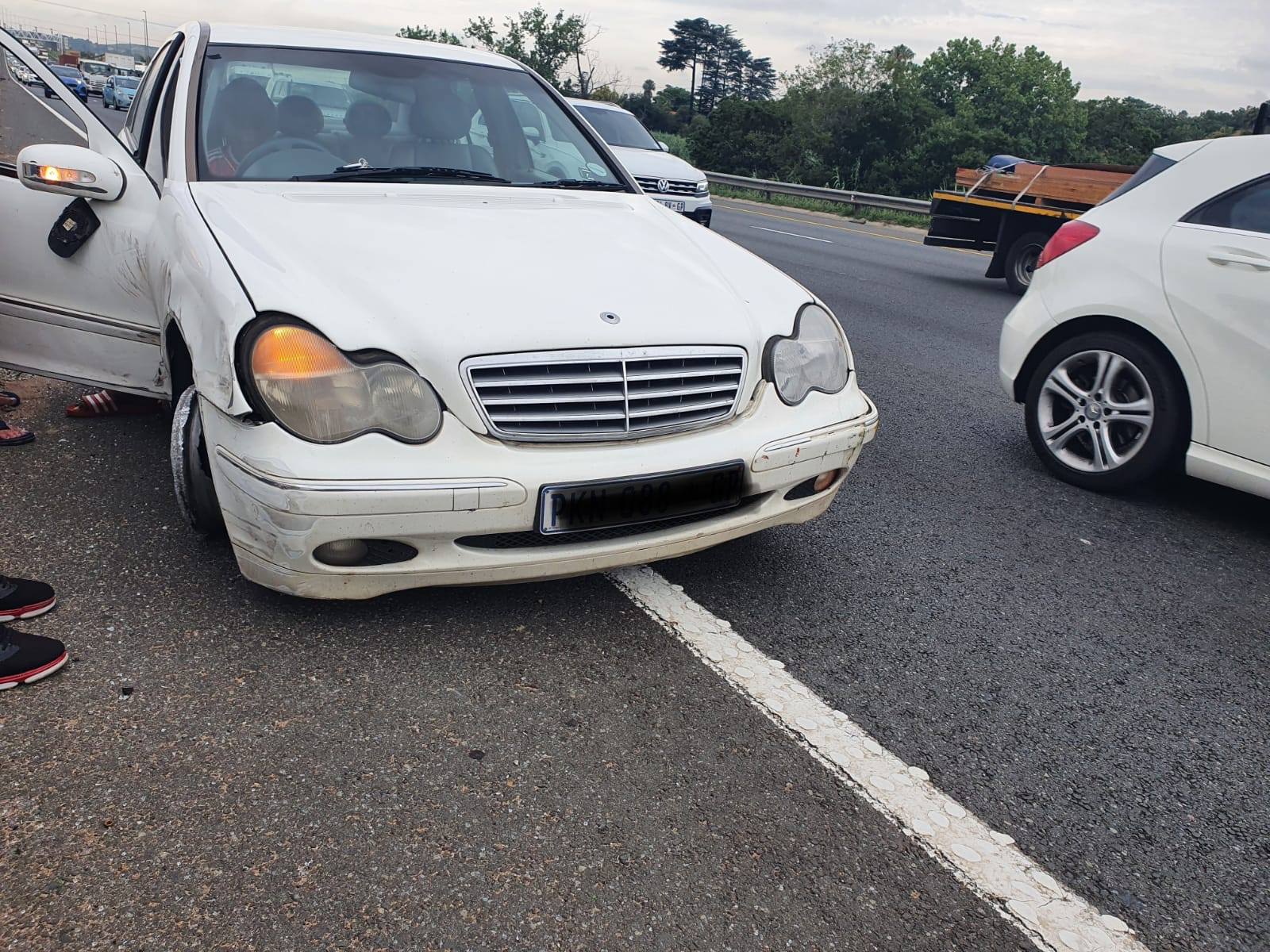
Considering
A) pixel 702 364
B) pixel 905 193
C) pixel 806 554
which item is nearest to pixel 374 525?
pixel 702 364

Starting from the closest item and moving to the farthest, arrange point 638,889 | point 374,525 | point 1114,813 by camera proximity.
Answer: point 638,889 < point 1114,813 < point 374,525

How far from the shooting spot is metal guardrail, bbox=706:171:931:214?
20.2 meters

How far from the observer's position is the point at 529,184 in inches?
152

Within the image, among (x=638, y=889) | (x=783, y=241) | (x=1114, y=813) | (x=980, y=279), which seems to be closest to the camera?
(x=638, y=889)

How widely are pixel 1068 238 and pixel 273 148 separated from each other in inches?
130

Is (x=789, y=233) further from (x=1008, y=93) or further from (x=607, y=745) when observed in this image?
(x=1008, y=93)

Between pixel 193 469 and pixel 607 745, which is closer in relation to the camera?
pixel 607 745

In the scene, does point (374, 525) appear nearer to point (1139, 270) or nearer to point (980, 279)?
point (1139, 270)

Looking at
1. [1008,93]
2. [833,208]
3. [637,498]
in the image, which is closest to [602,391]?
[637,498]

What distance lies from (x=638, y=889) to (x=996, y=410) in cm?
436

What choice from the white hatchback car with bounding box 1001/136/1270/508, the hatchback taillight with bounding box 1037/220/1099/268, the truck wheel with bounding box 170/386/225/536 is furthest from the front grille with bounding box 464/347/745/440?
the hatchback taillight with bounding box 1037/220/1099/268

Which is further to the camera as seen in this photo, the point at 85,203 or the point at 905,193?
the point at 905,193

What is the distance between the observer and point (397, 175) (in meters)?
3.59

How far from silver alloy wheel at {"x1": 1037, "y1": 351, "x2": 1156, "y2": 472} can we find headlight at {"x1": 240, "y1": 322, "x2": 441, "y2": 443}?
9.84 feet
